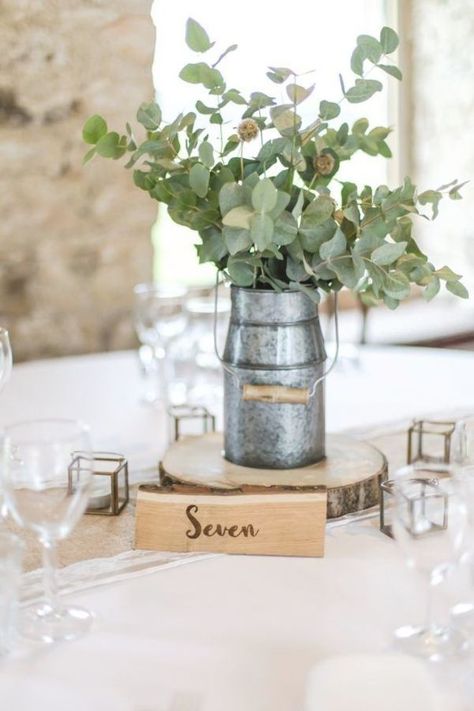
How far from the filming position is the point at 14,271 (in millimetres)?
2777

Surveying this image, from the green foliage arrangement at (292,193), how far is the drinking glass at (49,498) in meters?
0.32

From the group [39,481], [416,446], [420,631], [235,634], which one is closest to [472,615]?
[420,631]

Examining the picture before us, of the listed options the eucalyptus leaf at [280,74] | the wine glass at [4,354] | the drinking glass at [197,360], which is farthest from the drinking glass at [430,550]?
the drinking glass at [197,360]

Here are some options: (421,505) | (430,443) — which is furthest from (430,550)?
(430,443)

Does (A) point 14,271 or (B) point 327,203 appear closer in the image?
(B) point 327,203

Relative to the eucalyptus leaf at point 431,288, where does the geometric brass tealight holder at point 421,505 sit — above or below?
below

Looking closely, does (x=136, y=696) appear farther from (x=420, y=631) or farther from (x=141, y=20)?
(x=141, y=20)

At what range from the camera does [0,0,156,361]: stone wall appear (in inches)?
103

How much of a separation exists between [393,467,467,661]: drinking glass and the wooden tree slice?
10.4 inches

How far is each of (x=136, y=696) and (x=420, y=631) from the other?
280mm

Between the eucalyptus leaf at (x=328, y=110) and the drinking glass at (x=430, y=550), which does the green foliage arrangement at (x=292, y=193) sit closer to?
the eucalyptus leaf at (x=328, y=110)

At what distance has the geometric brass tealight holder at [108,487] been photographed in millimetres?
1343

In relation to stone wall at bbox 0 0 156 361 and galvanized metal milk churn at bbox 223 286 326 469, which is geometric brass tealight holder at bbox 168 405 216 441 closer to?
galvanized metal milk churn at bbox 223 286 326 469

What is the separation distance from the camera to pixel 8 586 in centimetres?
98
